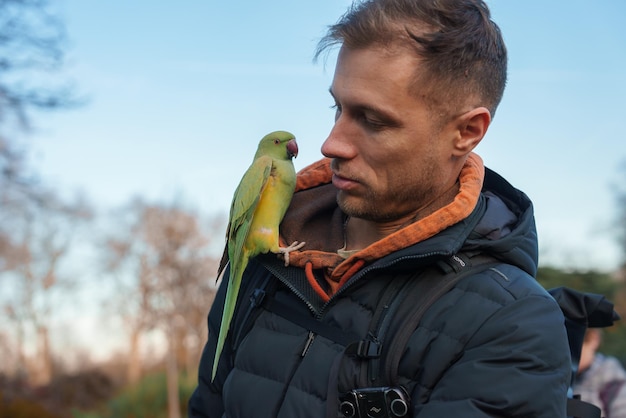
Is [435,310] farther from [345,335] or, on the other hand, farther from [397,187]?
[397,187]

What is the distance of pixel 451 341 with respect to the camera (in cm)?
156

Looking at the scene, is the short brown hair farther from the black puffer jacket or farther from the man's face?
the black puffer jacket

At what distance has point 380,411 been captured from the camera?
155 cm

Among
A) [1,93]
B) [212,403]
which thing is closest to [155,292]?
[1,93]

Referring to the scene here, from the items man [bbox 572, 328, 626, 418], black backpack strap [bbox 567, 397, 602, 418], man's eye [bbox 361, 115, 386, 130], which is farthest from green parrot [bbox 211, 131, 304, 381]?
man [bbox 572, 328, 626, 418]

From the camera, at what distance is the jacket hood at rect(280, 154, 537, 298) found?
5.62ft

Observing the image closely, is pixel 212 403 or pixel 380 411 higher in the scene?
pixel 380 411

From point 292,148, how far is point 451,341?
5.58 feet

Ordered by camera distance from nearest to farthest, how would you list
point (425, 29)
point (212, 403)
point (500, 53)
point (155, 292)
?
point (425, 29) < point (500, 53) < point (212, 403) < point (155, 292)

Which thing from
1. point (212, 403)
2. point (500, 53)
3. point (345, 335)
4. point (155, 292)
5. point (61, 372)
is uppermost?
point (500, 53)

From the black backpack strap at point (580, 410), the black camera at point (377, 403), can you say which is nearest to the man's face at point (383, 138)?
the black camera at point (377, 403)

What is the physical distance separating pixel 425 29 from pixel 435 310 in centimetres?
77

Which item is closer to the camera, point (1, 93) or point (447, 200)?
point (447, 200)

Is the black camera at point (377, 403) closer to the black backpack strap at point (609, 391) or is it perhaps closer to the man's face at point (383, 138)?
the man's face at point (383, 138)
